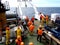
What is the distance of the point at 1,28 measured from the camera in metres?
18.2

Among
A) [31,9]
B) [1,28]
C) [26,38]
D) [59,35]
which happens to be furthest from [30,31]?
[31,9]

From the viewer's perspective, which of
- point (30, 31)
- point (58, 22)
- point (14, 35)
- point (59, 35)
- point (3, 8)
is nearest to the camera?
point (59, 35)

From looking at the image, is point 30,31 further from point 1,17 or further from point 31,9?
point 31,9

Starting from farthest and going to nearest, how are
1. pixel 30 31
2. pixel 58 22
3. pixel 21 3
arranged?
pixel 21 3 < pixel 58 22 < pixel 30 31

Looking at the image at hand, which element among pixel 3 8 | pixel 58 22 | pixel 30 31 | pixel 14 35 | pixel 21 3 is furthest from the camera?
pixel 21 3

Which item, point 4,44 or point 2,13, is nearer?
point 4,44

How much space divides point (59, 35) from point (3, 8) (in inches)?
298

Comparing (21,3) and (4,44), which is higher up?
(21,3)

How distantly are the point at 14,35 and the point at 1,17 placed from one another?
339 cm

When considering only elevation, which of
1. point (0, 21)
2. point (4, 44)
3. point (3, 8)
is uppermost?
point (3, 8)

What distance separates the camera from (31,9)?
3781 centimetres

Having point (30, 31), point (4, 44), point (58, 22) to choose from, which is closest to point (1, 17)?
point (30, 31)

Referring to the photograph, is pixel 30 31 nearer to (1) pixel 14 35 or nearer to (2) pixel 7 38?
(1) pixel 14 35

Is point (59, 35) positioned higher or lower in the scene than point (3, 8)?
lower
